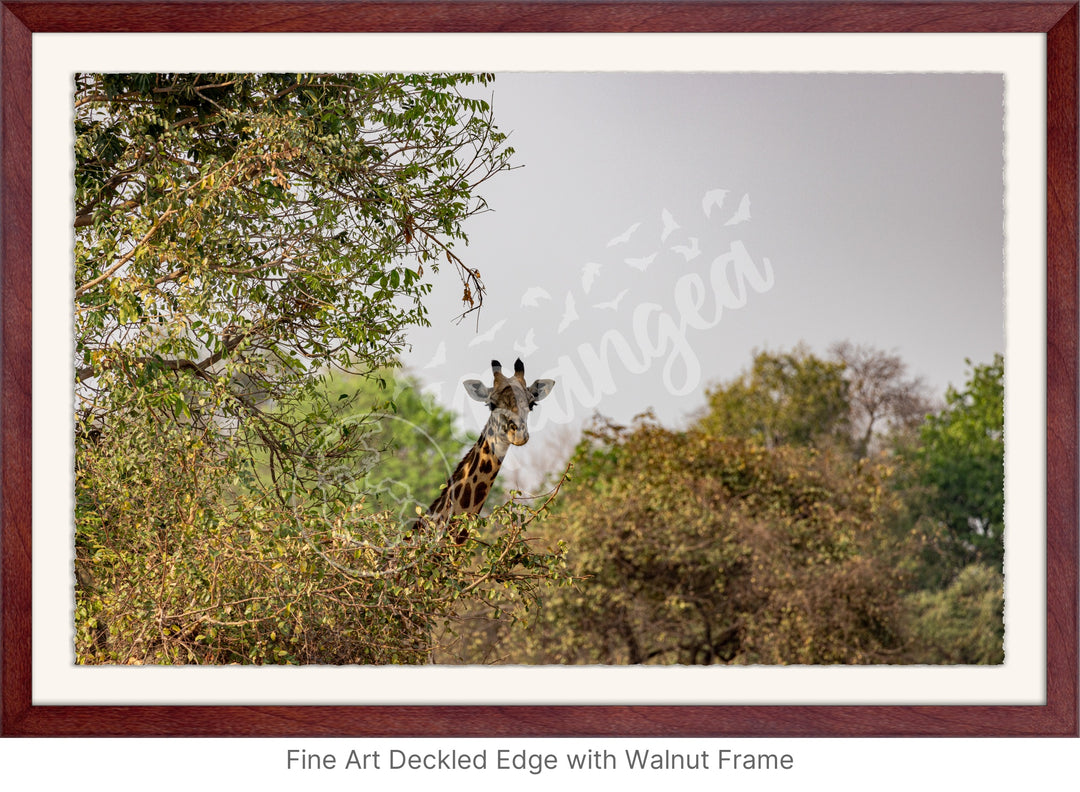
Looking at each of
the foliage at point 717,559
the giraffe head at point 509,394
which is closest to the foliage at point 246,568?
the giraffe head at point 509,394

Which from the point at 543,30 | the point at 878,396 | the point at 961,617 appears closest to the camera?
the point at 543,30

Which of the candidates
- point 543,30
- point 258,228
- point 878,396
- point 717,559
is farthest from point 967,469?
point 258,228

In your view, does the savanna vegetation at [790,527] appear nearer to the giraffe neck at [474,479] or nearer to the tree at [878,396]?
the tree at [878,396]

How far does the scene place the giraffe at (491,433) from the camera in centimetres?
406

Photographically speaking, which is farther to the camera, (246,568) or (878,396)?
(878,396)

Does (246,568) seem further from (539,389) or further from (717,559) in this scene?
(717,559)

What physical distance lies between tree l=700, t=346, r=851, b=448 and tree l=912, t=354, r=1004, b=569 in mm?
624

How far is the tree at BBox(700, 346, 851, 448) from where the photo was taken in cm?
575

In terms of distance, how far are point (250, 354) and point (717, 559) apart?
13.7 feet

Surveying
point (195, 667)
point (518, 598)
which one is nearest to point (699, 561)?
point (518, 598)

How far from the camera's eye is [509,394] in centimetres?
406

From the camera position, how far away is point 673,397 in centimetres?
463

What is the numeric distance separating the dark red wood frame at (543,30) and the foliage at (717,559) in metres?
2.57

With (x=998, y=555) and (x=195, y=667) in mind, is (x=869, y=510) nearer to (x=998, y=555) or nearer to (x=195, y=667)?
(x=998, y=555)
